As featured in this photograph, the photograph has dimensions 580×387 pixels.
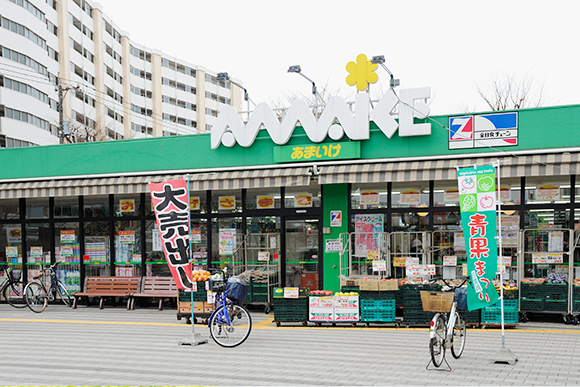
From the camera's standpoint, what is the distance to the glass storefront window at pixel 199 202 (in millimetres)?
14227

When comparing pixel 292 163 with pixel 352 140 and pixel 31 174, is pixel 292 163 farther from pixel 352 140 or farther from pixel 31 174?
pixel 31 174

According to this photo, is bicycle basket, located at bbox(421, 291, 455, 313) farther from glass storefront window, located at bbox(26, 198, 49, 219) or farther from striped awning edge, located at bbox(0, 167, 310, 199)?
glass storefront window, located at bbox(26, 198, 49, 219)

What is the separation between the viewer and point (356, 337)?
9703 millimetres

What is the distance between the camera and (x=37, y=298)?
1405 cm

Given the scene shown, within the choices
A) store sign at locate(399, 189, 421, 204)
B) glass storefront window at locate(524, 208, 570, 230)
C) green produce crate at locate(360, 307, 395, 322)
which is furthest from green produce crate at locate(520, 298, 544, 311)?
store sign at locate(399, 189, 421, 204)

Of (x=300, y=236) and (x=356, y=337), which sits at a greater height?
(x=300, y=236)

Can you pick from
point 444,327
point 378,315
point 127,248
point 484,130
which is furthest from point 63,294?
point 484,130

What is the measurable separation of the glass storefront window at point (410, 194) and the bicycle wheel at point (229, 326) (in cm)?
503

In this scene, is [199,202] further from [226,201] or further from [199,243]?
[199,243]

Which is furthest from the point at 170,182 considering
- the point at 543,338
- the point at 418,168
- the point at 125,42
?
the point at 125,42

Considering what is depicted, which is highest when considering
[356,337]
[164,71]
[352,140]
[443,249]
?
[164,71]

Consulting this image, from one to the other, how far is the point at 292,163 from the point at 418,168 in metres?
3.03

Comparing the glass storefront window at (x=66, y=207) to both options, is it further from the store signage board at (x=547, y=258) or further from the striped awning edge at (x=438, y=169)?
the store signage board at (x=547, y=258)

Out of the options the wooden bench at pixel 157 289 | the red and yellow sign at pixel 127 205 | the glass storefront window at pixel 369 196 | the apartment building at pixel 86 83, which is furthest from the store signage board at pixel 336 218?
the apartment building at pixel 86 83
